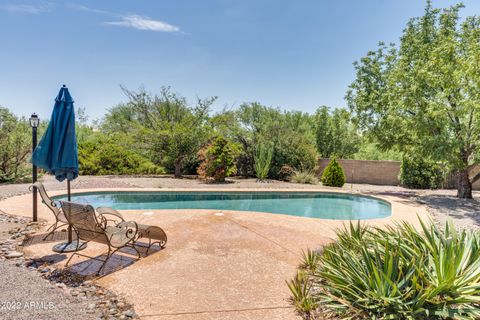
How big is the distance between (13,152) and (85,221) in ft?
39.1

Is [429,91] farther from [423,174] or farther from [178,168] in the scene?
[178,168]

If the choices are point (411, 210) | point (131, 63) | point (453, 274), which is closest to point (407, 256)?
point (453, 274)

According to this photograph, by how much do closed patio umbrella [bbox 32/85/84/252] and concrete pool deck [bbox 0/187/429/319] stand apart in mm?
1415

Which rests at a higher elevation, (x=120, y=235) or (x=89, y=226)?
(x=89, y=226)

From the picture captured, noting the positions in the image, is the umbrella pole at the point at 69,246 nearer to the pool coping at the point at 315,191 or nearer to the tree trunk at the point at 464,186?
the pool coping at the point at 315,191

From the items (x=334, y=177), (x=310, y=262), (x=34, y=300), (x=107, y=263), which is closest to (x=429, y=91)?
(x=334, y=177)

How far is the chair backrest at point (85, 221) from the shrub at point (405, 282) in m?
2.74

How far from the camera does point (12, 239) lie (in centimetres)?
541

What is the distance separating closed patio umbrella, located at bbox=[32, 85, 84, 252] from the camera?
4.71 m

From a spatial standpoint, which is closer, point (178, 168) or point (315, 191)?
point (315, 191)

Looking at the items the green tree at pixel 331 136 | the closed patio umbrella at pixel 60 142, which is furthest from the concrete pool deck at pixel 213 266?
the green tree at pixel 331 136

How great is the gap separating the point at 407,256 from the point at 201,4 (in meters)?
12.1

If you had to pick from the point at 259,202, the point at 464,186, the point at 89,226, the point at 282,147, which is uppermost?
the point at 282,147

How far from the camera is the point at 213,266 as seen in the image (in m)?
4.46
